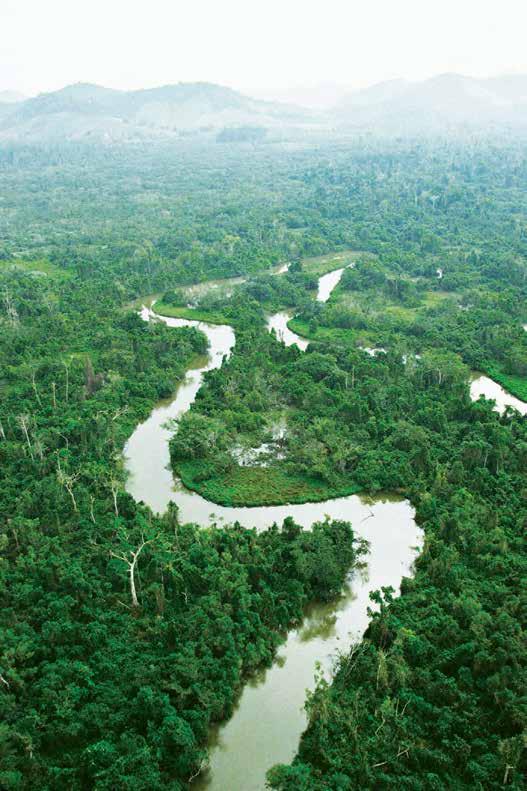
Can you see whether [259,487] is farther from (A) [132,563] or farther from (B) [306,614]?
(A) [132,563]

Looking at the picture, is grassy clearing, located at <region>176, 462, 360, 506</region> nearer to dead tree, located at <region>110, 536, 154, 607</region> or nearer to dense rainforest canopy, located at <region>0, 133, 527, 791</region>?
dense rainforest canopy, located at <region>0, 133, 527, 791</region>

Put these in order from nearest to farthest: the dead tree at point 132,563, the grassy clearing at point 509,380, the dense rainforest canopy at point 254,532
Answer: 1. the dense rainforest canopy at point 254,532
2. the dead tree at point 132,563
3. the grassy clearing at point 509,380

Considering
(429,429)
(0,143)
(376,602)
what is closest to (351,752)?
(376,602)

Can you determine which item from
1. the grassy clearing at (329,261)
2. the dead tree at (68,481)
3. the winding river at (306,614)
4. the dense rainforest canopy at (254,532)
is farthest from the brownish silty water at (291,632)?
the grassy clearing at (329,261)

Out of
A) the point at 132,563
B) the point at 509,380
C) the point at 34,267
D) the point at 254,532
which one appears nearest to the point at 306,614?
the point at 254,532

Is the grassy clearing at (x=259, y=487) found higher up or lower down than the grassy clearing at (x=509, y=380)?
higher up

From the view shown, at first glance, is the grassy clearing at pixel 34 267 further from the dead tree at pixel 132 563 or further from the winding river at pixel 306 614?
the dead tree at pixel 132 563

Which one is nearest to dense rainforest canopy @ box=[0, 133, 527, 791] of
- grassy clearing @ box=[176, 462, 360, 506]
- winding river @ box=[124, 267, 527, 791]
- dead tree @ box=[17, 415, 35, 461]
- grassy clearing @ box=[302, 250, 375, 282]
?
grassy clearing @ box=[176, 462, 360, 506]
